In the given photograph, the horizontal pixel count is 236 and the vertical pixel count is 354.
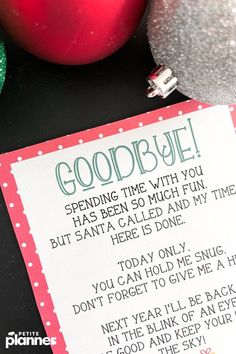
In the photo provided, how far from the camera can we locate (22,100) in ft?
1.76

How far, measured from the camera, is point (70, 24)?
0.45 m

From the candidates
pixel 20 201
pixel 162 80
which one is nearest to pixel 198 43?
pixel 162 80

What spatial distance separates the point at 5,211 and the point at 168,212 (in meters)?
0.15

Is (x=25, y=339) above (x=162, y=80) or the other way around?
the other way around

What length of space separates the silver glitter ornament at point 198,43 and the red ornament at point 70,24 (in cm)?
3

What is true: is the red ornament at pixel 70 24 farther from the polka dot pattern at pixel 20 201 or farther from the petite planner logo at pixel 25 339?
the petite planner logo at pixel 25 339

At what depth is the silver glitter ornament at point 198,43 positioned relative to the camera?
433mm

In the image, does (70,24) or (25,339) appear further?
(25,339)

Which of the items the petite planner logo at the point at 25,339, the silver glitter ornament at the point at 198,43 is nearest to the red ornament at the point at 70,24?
the silver glitter ornament at the point at 198,43

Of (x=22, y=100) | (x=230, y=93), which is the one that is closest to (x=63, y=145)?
(x=22, y=100)

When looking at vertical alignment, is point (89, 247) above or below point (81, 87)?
below

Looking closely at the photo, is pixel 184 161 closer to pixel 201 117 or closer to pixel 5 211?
pixel 201 117

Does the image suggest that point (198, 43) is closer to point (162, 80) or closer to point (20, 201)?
point (162, 80)

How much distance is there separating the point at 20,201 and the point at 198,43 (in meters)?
0.22
